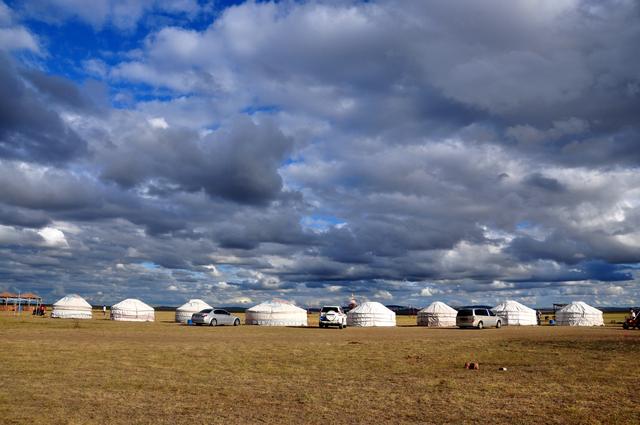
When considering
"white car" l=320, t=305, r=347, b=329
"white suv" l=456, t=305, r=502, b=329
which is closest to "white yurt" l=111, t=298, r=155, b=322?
"white car" l=320, t=305, r=347, b=329

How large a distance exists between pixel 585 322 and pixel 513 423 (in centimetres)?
6459

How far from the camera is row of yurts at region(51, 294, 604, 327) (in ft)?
203

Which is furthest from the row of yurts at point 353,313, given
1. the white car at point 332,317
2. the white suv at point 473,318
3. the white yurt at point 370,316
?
the white suv at point 473,318

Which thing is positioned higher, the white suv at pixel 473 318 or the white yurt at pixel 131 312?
the white yurt at pixel 131 312

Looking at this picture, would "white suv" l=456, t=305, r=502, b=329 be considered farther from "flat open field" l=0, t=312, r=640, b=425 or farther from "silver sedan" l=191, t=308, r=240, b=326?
"flat open field" l=0, t=312, r=640, b=425

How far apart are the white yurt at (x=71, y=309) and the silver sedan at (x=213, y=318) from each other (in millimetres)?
19279

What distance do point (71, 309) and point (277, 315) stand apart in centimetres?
2560

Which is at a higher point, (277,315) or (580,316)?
(277,315)

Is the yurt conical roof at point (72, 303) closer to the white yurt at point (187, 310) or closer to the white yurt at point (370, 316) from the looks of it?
the white yurt at point (187, 310)

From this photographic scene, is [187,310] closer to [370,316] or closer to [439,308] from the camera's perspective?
[370,316]

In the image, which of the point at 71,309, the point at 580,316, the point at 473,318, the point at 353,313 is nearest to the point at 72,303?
the point at 71,309

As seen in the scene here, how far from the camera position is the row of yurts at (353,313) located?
2434 inches

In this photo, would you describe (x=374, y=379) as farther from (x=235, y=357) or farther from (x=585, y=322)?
(x=585, y=322)

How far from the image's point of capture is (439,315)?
63688mm
